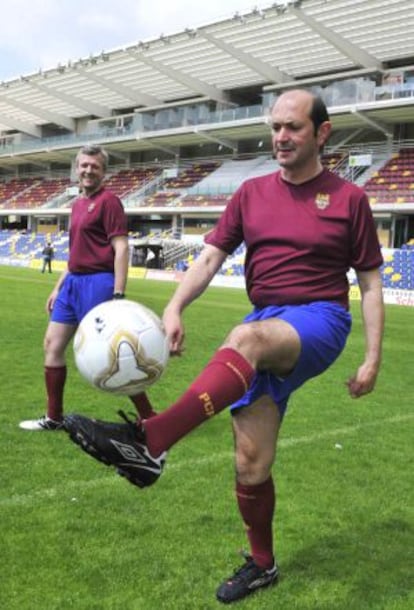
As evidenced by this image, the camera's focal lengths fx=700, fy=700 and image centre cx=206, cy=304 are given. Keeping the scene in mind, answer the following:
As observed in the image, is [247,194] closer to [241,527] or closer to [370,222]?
[370,222]

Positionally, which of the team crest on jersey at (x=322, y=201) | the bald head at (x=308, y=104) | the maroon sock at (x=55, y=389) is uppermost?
the bald head at (x=308, y=104)

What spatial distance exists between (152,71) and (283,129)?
48422 mm

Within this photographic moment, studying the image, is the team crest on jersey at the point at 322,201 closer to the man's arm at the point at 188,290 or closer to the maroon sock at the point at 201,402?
the man's arm at the point at 188,290

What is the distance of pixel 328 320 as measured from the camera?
289 cm

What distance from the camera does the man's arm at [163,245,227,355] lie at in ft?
9.96

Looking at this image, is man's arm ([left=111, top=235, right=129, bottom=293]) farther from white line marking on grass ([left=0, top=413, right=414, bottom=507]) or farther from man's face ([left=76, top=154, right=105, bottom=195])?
white line marking on grass ([left=0, top=413, right=414, bottom=507])

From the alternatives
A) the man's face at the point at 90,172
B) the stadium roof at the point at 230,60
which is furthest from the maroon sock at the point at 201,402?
the stadium roof at the point at 230,60

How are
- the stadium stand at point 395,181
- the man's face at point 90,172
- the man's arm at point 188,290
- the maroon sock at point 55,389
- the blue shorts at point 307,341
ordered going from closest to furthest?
the blue shorts at point 307,341, the man's arm at point 188,290, the man's face at point 90,172, the maroon sock at point 55,389, the stadium stand at point 395,181

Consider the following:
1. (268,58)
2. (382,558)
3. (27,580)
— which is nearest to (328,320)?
(382,558)

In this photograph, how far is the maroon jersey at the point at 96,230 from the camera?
5.21 meters

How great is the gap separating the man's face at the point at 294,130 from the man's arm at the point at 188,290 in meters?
0.54

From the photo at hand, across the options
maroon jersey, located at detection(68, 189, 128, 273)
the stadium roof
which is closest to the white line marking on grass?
maroon jersey, located at detection(68, 189, 128, 273)

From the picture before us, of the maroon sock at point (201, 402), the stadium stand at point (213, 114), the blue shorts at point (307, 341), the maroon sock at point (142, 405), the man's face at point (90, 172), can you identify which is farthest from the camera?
the stadium stand at point (213, 114)

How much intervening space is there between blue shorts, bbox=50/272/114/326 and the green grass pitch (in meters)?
0.93
